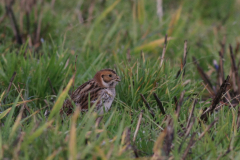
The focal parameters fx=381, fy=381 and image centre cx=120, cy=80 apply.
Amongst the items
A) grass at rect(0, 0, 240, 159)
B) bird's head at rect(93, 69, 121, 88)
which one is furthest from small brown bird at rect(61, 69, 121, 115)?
grass at rect(0, 0, 240, 159)

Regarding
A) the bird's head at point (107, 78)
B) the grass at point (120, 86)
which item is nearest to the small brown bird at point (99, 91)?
the bird's head at point (107, 78)

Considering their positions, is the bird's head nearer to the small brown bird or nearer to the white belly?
the small brown bird

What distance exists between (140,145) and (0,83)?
2188mm

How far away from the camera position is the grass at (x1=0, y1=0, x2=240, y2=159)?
2.97 m

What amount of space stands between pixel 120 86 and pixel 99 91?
0.27 metres

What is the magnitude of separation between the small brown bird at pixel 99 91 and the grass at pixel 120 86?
0.36 feet

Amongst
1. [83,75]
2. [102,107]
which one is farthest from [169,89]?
[83,75]

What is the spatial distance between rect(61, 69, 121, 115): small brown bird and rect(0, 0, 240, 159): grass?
0.11 metres

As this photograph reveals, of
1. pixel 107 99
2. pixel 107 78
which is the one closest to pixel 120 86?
pixel 107 78

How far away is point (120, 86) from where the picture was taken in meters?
4.71

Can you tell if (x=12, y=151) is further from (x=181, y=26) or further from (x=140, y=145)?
(x=181, y=26)

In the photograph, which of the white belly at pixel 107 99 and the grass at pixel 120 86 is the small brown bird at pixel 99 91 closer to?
the white belly at pixel 107 99

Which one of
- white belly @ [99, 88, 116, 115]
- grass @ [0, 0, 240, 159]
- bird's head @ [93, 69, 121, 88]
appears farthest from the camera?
bird's head @ [93, 69, 121, 88]

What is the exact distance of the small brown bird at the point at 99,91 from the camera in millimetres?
4426
